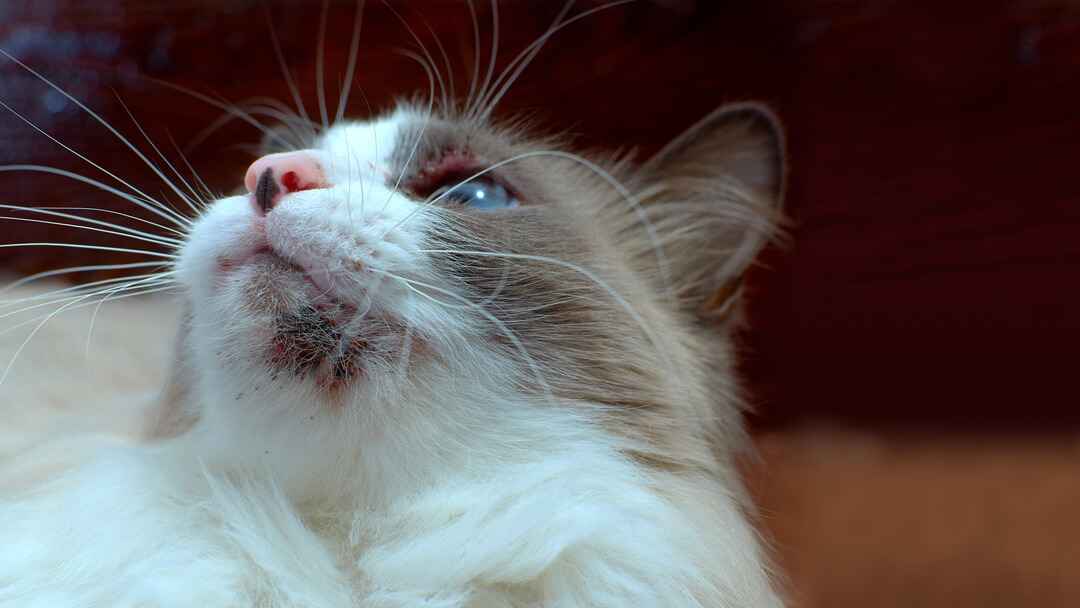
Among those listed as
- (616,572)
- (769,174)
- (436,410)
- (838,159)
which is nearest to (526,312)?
(436,410)

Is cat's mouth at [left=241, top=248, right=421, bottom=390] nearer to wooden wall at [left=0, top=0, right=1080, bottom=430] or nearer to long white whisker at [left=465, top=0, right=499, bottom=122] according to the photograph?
long white whisker at [left=465, top=0, right=499, bottom=122]

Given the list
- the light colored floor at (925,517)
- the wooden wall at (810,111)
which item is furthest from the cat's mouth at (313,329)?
the light colored floor at (925,517)

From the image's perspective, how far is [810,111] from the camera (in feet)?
3.59

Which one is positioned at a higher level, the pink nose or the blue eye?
the pink nose

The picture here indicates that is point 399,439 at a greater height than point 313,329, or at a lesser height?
lesser

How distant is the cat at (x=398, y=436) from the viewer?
53cm

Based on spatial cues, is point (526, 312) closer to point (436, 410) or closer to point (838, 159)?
point (436, 410)

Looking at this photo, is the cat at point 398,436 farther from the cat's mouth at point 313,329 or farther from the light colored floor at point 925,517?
the light colored floor at point 925,517

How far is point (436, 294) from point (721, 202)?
0.42m

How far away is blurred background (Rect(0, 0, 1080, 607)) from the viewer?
989 millimetres

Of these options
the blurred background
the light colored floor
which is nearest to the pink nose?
the blurred background

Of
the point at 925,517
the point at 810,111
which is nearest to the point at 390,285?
the point at 810,111

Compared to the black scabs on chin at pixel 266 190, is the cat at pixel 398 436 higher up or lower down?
lower down

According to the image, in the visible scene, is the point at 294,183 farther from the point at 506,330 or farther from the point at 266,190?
the point at 506,330
